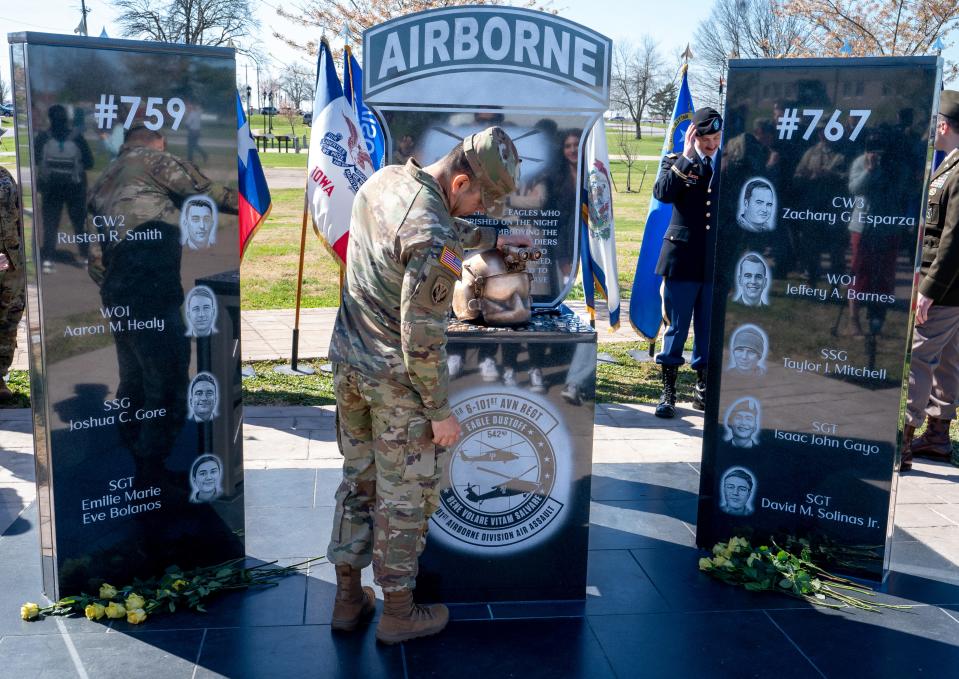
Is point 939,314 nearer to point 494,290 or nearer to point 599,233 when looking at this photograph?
point 599,233

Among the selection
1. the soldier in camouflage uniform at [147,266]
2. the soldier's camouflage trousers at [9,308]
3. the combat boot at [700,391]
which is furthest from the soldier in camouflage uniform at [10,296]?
the combat boot at [700,391]

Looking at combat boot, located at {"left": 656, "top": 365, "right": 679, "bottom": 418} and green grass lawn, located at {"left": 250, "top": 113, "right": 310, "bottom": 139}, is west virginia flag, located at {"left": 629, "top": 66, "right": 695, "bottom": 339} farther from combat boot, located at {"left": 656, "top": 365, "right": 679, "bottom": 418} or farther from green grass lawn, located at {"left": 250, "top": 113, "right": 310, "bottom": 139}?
green grass lawn, located at {"left": 250, "top": 113, "right": 310, "bottom": 139}

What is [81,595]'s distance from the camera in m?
3.53

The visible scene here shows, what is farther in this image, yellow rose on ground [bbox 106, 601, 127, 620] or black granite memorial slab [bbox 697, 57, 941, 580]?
black granite memorial slab [bbox 697, 57, 941, 580]

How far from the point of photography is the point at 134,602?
348 cm

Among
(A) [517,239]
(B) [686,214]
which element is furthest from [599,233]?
(A) [517,239]

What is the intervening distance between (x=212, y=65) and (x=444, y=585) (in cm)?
225

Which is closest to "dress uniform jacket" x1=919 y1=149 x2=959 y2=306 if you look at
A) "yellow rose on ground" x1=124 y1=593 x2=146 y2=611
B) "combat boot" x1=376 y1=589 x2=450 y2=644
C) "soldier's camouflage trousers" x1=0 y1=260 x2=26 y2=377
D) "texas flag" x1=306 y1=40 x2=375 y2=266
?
"combat boot" x1=376 y1=589 x2=450 y2=644

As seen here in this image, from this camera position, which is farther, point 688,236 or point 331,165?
point 331,165

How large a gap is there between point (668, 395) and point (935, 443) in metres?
1.69

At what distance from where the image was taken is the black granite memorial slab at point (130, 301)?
3230 millimetres

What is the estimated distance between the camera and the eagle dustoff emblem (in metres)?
3.60

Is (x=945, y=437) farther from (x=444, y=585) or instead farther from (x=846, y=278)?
(x=444, y=585)

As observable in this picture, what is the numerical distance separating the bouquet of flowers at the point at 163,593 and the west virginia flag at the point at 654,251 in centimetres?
408
